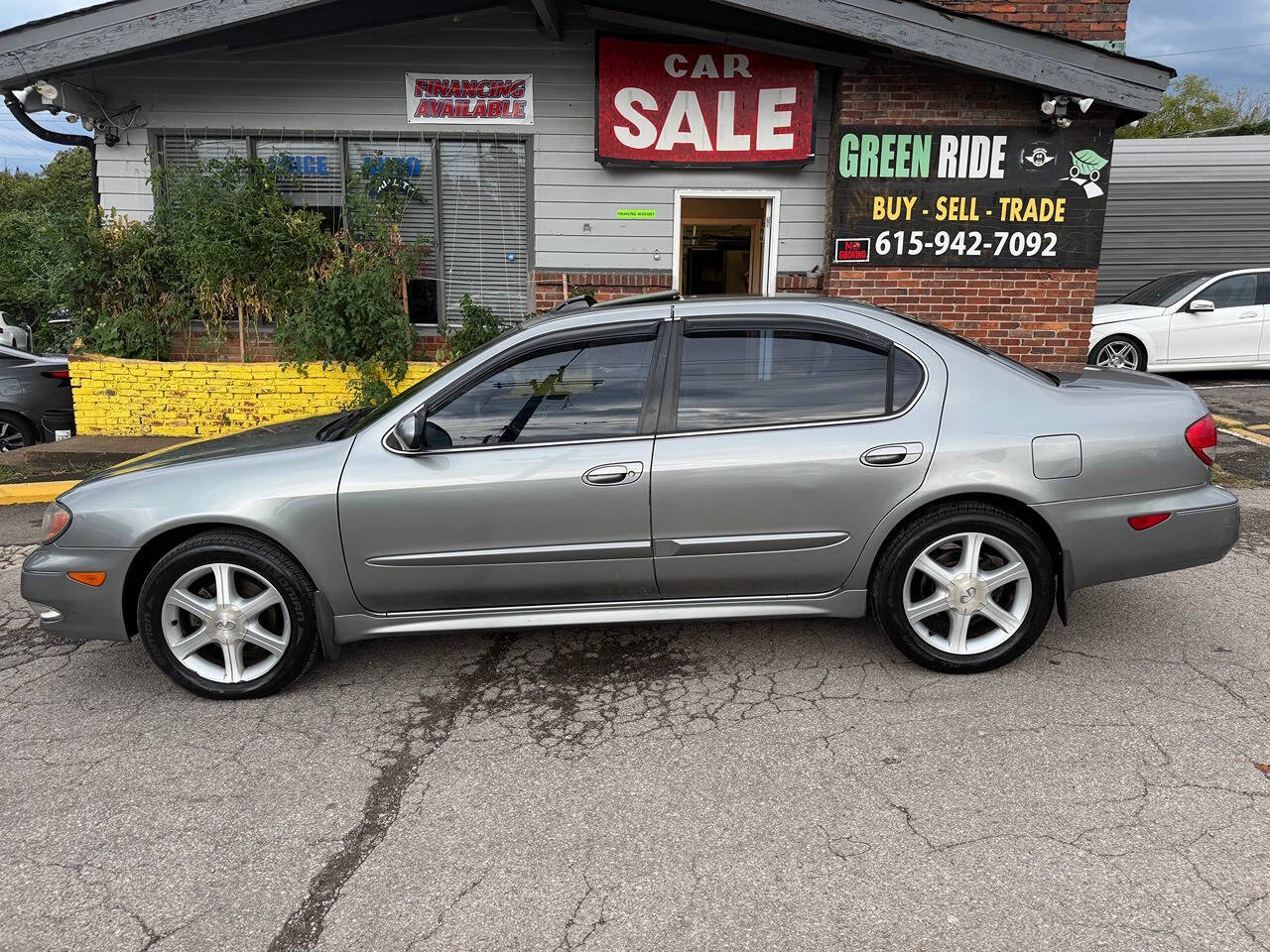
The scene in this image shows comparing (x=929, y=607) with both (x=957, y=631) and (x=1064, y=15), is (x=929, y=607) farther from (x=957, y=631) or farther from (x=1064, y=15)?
(x=1064, y=15)

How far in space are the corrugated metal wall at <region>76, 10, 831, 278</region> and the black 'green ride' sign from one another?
0.58 m

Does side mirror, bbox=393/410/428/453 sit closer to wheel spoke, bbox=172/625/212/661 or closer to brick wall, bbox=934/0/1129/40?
wheel spoke, bbox=172/625/212/661

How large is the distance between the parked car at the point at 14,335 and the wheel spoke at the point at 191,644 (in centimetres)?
1339

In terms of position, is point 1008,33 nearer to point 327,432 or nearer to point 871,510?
point 871,510

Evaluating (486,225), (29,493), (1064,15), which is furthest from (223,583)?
(1064,15)

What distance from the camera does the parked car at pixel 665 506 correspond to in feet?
11.9

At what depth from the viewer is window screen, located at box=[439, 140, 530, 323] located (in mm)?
8906

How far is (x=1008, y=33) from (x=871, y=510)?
5.51 metres

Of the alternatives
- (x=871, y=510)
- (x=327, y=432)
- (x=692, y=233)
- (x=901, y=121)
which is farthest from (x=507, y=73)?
(x=871, y=510)

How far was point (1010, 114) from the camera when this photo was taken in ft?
26.3

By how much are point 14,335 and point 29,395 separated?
7549 millimetres

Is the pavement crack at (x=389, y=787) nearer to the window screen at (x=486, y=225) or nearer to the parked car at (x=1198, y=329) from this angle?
the window screen at (x=486, y=225)

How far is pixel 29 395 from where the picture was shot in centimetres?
884

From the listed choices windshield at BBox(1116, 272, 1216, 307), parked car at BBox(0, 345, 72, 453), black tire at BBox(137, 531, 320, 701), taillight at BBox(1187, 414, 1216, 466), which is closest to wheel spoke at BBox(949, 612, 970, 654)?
taillight at BBox(1187, 414, 1216, 466)
